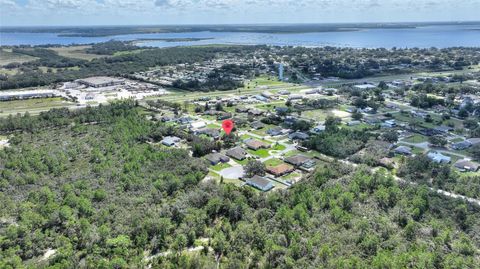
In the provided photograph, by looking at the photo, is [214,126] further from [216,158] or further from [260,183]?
[260,183]

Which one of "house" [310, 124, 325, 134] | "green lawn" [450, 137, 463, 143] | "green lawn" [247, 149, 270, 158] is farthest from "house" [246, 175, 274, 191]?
"green lawn" [450, 137, 463, 143]

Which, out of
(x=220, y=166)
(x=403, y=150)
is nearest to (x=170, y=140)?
(x=220, y=166)

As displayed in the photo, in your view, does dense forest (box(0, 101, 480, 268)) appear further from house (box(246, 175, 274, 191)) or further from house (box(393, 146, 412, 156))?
house (box(393, 146, 412, 156))

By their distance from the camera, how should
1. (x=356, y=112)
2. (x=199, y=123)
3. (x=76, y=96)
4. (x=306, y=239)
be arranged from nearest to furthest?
1. (x=306, y=239)
2. (x=199, y=123)
3. (x=356, y=112)
4. (x=76, y=96)

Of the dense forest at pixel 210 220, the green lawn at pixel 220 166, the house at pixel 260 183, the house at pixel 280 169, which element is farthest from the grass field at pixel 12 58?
the house at pixel 260 183

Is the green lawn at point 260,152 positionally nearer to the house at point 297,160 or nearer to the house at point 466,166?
the house at point 297,160

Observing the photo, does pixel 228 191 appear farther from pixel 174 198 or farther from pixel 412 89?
pixel 412 89

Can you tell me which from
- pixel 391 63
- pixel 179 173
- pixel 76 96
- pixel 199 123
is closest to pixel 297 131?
pixel 199 123
